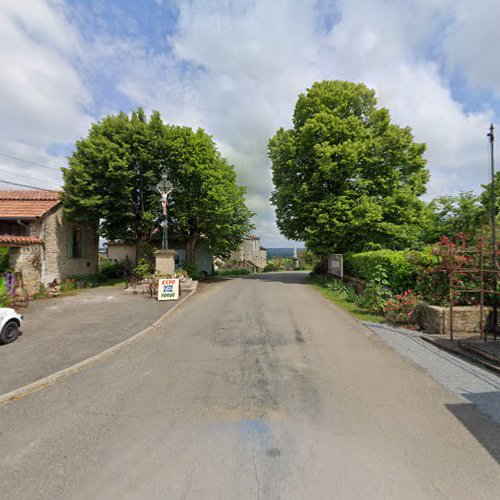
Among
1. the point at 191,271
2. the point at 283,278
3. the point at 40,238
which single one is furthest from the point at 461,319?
the point at 40,238

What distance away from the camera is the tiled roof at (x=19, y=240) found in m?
12.6

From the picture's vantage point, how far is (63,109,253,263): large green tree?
54.8 ft

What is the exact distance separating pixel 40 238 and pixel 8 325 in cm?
1022

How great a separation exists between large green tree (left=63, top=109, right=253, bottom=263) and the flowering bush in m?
12.8

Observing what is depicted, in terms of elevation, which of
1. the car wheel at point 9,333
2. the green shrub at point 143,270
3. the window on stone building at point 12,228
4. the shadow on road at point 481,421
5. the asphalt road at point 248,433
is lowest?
the shadow on road at point 481,421

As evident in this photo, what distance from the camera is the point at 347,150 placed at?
1703cm

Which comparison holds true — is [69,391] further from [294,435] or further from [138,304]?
[138,304]

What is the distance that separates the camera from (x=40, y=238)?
1484 cm

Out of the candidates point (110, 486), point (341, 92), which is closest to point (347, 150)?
point (341, 92)

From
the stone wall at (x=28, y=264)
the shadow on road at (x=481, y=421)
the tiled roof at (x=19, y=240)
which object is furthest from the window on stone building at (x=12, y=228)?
the shadow on road at (x=481, y=421)

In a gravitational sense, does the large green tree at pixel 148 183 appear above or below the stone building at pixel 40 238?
above

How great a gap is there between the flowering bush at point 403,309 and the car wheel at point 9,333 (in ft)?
34.0

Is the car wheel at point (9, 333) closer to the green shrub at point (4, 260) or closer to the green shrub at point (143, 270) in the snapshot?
the green shrub at point (4, 260)

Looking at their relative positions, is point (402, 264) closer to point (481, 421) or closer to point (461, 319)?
point (461, 319)
